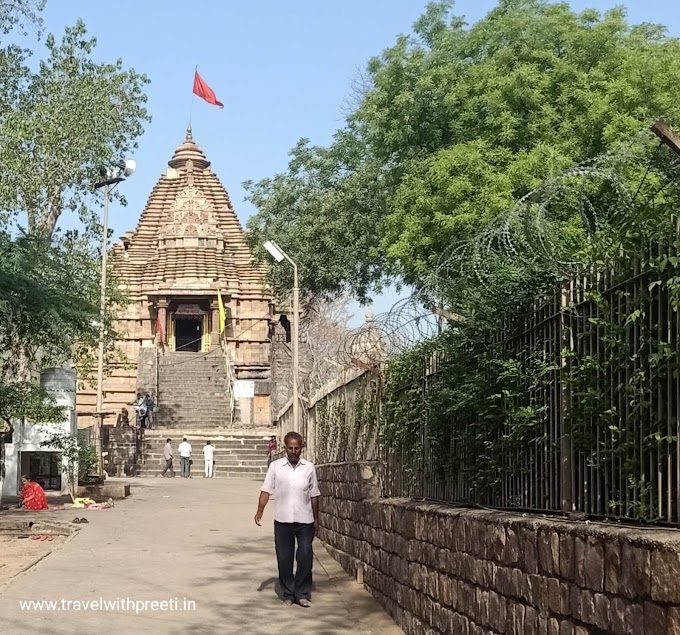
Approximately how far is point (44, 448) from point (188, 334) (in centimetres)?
3556

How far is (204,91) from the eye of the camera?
156ft

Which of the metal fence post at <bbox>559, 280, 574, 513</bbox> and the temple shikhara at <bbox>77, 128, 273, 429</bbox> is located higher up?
the temple shikhara at <bbox>77, 128, 273, 429</bbox>

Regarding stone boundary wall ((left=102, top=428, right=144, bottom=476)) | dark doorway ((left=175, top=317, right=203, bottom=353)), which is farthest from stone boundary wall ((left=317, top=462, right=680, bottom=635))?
dark doorway ((left=175, top=317, right=203, bottom=353))

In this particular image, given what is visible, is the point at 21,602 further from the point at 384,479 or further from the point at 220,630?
the point at 384,479

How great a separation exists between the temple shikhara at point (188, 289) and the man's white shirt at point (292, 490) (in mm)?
37676

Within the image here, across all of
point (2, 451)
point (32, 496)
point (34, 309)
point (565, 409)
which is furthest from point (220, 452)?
point (565, 409)

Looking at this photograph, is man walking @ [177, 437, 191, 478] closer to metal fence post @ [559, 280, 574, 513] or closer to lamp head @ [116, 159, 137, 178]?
lamp head @ [116, 159, 137, 178]

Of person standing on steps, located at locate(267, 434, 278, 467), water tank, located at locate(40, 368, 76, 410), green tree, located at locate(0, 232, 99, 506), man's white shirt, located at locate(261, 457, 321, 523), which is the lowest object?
man's white shirt, located at locate(261, 457, 321, 523)

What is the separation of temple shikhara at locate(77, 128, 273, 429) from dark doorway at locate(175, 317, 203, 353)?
5cm

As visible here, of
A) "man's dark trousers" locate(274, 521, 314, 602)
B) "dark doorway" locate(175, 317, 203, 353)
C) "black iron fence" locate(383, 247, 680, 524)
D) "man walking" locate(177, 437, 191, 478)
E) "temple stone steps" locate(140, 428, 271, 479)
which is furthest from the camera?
"dark doorway" locate(175, 317, 203, 353)

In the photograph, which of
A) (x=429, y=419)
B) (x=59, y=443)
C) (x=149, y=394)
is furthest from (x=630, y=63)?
(x=149, y=394)

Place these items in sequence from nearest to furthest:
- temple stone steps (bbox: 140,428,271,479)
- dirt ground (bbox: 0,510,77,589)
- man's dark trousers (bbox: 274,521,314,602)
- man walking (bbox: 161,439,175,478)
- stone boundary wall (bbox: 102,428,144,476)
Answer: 1. man's dark trousers (bbox: 274,521,314,602)
2. dirt ground (bbox: 0,510,77,589)
3. man walking (bbox: 161,439,175,478)
4. stone boundary wall (bbox: 102,428,144,476)
5. temple stone steps (bbox: 140,428,271,479)

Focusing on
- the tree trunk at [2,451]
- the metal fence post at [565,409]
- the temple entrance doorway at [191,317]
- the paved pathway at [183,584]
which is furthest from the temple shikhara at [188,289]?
the metal fence post at [565,409]

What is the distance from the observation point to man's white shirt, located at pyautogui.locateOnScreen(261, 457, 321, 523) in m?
9.98
